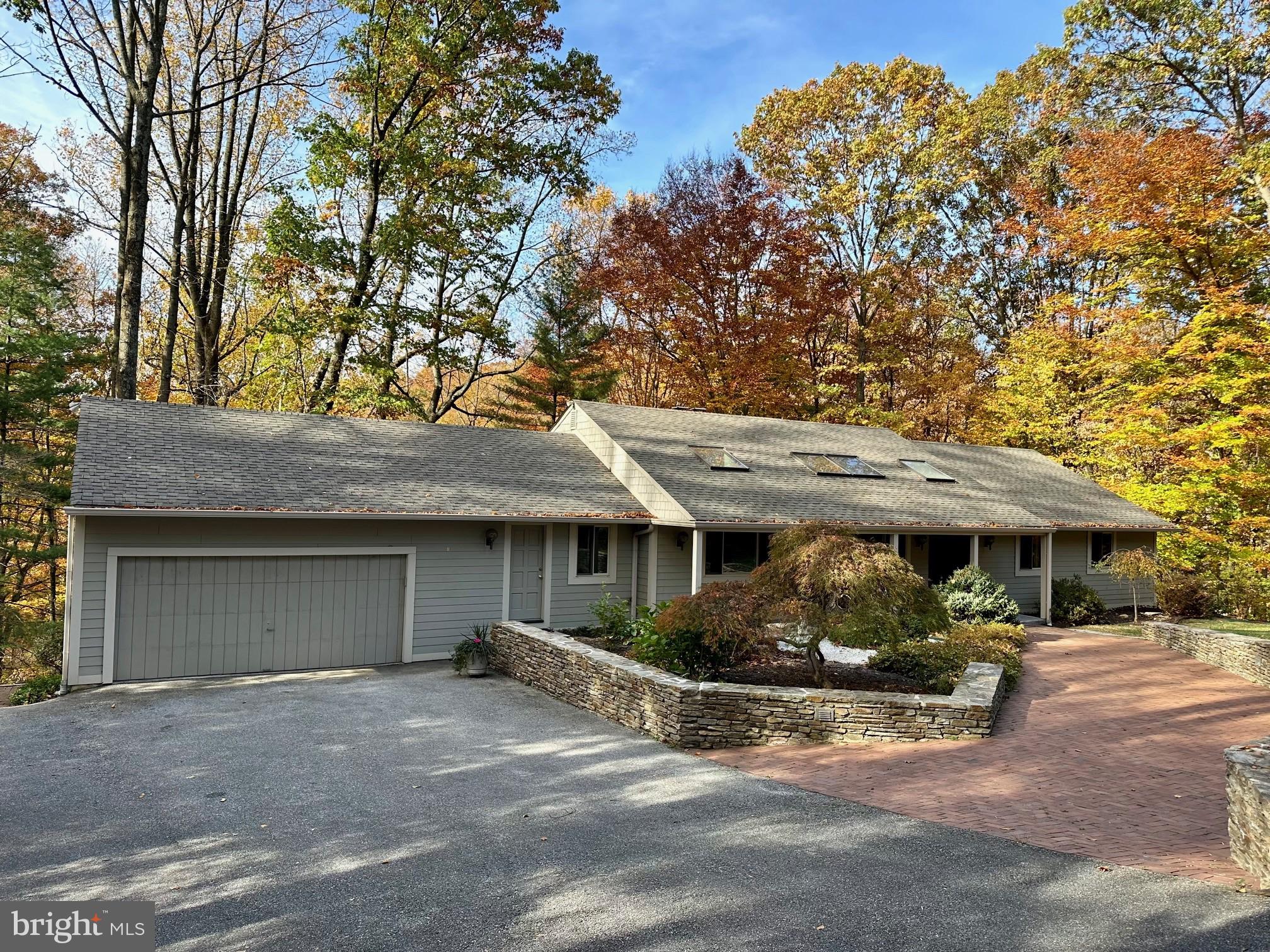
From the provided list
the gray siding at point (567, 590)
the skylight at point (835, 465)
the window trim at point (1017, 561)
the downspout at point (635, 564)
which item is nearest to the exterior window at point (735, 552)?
the downspout at point (635, 564)

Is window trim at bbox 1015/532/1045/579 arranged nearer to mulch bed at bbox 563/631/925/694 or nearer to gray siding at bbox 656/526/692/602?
gray siding at bbox 656/526/692/602

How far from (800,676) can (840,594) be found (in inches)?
72.9

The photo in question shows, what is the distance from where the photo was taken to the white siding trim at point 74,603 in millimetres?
9820

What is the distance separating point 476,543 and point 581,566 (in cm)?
213

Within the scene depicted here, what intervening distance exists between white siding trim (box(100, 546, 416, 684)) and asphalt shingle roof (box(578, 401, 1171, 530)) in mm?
4856

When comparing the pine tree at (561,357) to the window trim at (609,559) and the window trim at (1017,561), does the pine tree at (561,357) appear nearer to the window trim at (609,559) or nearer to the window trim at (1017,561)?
the window trim at (609,559)

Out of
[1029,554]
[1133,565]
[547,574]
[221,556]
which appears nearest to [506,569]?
[547,574]

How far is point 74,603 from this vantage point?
991 cm

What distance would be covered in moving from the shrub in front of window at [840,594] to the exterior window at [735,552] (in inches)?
208

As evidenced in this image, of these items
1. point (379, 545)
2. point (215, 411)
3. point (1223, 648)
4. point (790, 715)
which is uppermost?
point (215, 411)

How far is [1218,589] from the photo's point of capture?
18.2m

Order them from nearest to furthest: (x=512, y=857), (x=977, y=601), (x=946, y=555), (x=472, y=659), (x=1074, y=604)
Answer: (x=512, y=857) < (x=472, y=659) < (x=977, y=601) < (x=1074, y=604) < (x=946, y=555)

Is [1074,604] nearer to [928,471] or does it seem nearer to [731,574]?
[928,471]

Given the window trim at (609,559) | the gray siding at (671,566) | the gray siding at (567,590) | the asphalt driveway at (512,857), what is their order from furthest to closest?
the gray siding at (671,566), the window trim at (609,559), the gray siding at (567,590), the asphalt driveway at (512,857)
